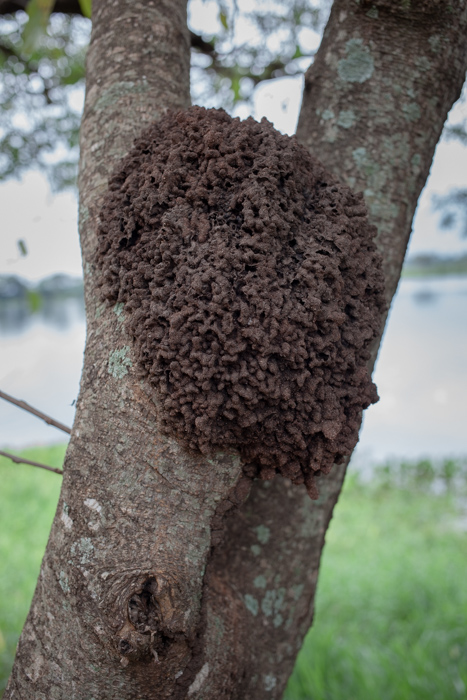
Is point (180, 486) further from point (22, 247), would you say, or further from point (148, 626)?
point (22, 247)

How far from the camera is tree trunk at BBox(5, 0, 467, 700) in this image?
94 cm

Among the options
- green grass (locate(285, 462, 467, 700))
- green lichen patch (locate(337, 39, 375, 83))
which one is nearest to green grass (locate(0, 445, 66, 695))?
green grass (locate(285, 462, 467, 700))

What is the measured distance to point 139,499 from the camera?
0.95 meters

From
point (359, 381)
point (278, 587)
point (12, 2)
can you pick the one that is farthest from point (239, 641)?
point (12, 2)

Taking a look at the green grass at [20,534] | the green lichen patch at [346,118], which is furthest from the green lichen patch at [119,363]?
the green grass at [20,534]

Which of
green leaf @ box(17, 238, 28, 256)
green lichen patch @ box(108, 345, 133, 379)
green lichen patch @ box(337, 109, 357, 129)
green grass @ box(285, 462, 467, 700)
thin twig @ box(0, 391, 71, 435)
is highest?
green lichen patch @ box(337, 109, 357, 129)

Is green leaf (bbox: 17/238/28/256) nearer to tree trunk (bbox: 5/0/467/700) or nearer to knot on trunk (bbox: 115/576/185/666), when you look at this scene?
tree trunk (bbox: 5/0/467/700)

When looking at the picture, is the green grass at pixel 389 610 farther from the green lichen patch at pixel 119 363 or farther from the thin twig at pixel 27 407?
the green lichen patch at pixel 119 363

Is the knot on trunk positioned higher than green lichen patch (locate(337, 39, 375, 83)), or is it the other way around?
green lichen patch (locate(337, 39, 375, 83))

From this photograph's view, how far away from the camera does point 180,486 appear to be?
3.14ft

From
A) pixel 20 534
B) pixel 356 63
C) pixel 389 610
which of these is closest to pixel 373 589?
pixel 389 610

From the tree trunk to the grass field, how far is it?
1.29 m

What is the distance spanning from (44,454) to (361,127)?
531cm

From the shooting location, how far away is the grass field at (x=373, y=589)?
234 centimetres
